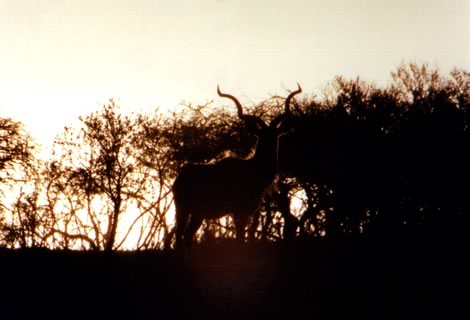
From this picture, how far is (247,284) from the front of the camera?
11.5 m

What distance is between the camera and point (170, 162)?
45375 millimetres

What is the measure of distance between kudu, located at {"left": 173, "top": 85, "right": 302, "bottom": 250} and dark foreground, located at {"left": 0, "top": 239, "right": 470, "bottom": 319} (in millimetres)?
1431

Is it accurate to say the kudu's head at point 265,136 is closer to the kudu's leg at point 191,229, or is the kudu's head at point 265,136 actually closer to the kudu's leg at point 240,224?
the kudu's leg at point 240,224

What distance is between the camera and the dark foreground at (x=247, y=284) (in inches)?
395

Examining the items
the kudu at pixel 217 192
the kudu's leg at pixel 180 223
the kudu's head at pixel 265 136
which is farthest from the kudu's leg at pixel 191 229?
the kudu's head at pixel 265 136

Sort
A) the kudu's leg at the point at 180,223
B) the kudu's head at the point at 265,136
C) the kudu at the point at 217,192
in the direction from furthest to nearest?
the kudu's head at the point at 265,136 → the kudu at the point at 217,192 → the kudu's leg at the point at 180,223

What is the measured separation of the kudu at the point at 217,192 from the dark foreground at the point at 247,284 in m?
1.43

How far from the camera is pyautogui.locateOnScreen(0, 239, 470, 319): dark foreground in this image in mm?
10039

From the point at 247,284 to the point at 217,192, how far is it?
5.02 metres

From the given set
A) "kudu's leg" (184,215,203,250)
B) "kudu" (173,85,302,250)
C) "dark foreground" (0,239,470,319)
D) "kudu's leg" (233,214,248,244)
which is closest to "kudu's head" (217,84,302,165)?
"kudu" (173,85,302,250)

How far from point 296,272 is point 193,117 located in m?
33.1

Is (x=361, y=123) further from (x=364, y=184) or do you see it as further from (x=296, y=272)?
(x=296, y=272)

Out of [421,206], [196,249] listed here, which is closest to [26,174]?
[421,206]

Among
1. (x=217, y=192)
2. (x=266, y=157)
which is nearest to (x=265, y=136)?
(x=266, y=157)
